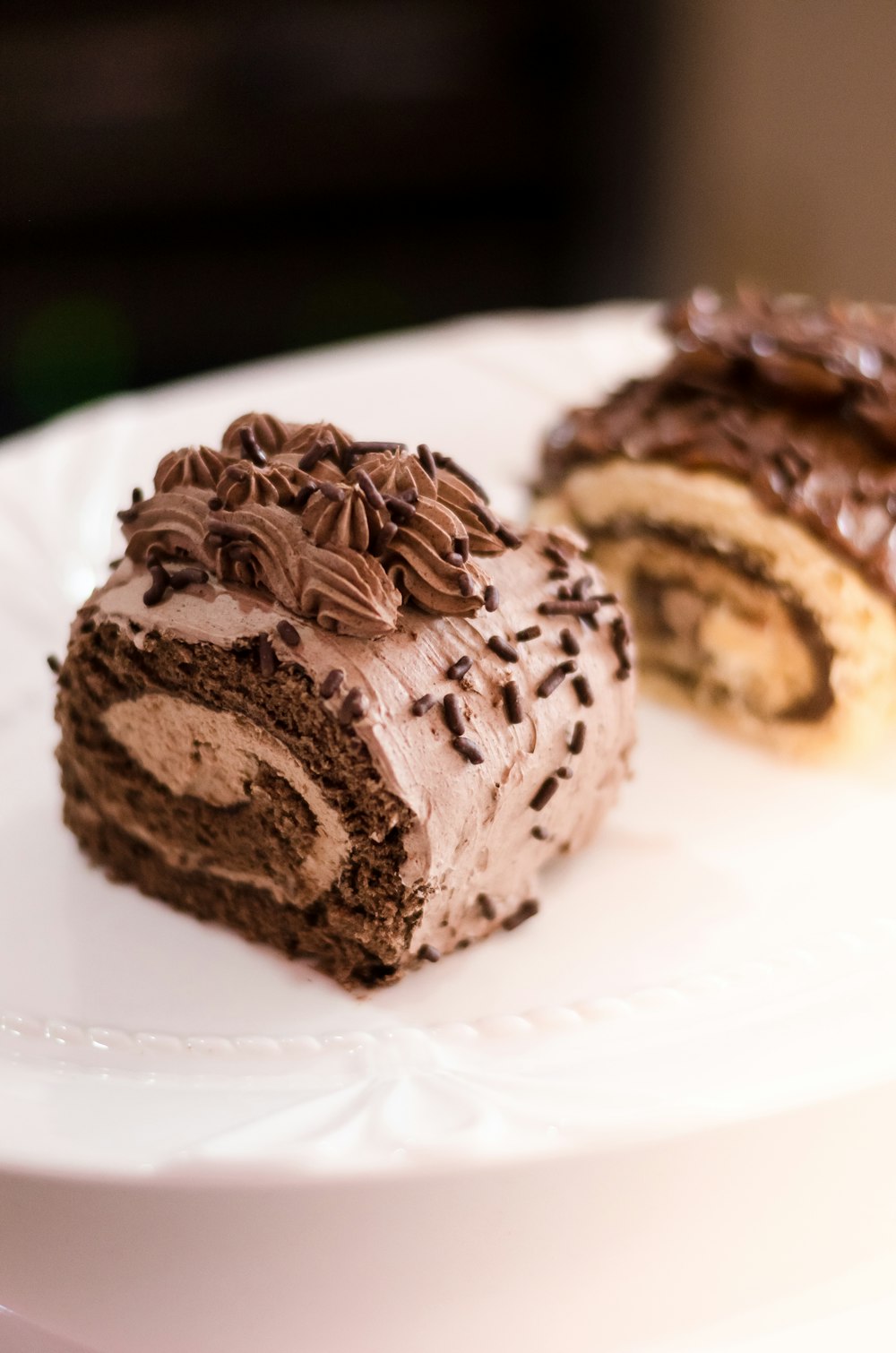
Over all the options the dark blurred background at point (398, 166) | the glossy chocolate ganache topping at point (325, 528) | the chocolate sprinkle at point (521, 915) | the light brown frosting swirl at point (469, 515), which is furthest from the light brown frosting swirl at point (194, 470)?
the dark blurred background at point (398, 166)

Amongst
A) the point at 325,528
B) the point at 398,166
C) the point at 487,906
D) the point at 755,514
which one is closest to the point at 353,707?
the point at 325,528

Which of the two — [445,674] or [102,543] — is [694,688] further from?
[102,543]

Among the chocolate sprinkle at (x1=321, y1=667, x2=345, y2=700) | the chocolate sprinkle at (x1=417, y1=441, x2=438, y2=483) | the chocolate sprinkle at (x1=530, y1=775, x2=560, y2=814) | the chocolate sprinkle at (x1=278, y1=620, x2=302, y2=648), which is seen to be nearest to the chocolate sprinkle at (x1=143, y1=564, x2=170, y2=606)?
the chocolate sprinkle at (x1=278, y1=620, x2=302, y2=648)

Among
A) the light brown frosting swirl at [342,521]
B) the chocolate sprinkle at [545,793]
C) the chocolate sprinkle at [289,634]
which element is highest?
the light brown frosting swirl at [342,521]

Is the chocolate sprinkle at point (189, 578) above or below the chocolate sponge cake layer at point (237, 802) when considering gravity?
above

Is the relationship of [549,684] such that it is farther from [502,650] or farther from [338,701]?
[338,701]

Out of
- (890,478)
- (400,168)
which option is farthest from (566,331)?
(400,168)

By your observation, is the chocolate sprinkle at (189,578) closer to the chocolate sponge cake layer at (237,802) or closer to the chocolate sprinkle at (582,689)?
the chocolate sponge cake layer at (237,802)

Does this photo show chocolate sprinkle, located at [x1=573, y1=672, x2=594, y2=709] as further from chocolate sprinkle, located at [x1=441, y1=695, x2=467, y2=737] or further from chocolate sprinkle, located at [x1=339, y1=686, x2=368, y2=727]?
chocolate sprinkle, located at [x1=339, y1=686, x2=368, y2=727]
